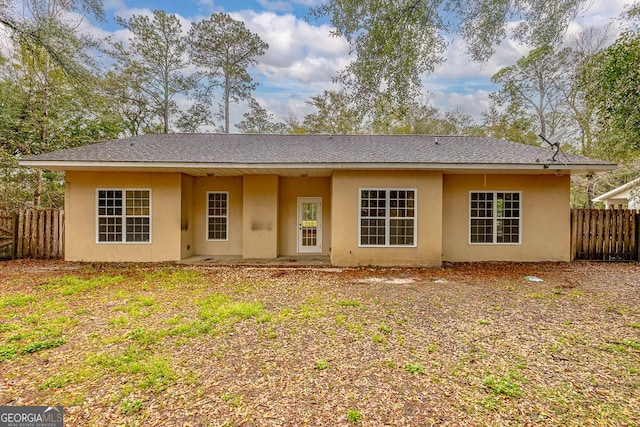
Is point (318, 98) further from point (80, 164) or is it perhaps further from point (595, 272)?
point (595, 272)

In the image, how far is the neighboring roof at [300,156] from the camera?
779cm

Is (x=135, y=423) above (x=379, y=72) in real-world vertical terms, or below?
below

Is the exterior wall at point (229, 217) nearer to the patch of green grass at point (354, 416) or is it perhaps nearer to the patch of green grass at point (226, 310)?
the patch of green grass at point (226, 310)

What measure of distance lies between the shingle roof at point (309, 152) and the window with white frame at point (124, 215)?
4.12ft

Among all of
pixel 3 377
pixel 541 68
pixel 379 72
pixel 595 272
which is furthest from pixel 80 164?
pixel 541 68

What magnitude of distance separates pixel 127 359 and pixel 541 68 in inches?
893

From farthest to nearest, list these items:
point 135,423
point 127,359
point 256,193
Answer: point 256,193
point 127,359
point 135,423

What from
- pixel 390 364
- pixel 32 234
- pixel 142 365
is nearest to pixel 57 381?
pixel 142 365

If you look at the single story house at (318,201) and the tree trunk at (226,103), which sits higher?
the tree trunk at (226,103)

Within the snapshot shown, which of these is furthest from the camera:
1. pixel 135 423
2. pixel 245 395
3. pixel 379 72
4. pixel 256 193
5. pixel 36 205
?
pixel 36 205

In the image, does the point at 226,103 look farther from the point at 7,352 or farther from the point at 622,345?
the point at 622,345

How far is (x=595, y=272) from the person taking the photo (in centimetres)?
762

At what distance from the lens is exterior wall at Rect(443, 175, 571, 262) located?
8.88m

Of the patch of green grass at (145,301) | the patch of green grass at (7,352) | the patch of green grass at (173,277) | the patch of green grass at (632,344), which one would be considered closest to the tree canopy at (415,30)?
the patch of green grass at (632,344)
